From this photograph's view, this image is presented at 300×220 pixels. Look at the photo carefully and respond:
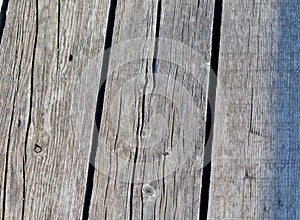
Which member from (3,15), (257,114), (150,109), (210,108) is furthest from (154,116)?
(3,15)

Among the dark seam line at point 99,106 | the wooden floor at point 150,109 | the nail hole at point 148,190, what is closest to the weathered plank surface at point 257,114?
the wooden floor at point 150,109

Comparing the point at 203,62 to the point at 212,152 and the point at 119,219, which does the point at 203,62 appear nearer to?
the point at 212,152

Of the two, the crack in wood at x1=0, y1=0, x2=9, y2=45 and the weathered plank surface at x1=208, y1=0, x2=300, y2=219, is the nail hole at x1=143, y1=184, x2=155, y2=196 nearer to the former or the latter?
the weathered plank surface at x1=208, y1=0, x2=300, y2=219

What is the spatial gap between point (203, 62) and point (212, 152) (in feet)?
1.25

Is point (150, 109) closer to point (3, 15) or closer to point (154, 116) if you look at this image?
point (154, 116)

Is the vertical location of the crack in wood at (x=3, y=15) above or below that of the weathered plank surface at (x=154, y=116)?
above

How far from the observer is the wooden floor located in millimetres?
2779

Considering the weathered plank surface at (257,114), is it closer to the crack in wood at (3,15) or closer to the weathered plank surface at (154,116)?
the weathered plank surface at (154,116)

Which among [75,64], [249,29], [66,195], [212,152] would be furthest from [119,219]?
[249,29]

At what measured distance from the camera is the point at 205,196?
2.77 metres

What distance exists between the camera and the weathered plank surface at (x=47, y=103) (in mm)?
2830

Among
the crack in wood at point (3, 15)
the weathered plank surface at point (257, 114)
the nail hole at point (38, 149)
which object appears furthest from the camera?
the crack in wood at point (3, 15)

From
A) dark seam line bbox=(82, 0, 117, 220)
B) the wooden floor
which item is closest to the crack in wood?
the wooden floor

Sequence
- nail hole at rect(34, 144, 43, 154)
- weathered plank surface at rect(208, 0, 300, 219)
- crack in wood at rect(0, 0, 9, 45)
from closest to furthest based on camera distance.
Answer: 1. weathered plank surface at rect(208, 0, 300, 219)
2. nail hole at rect(34, 144, 43, 154)
3. crack in wood at rect(0, 0, 9, 45)
